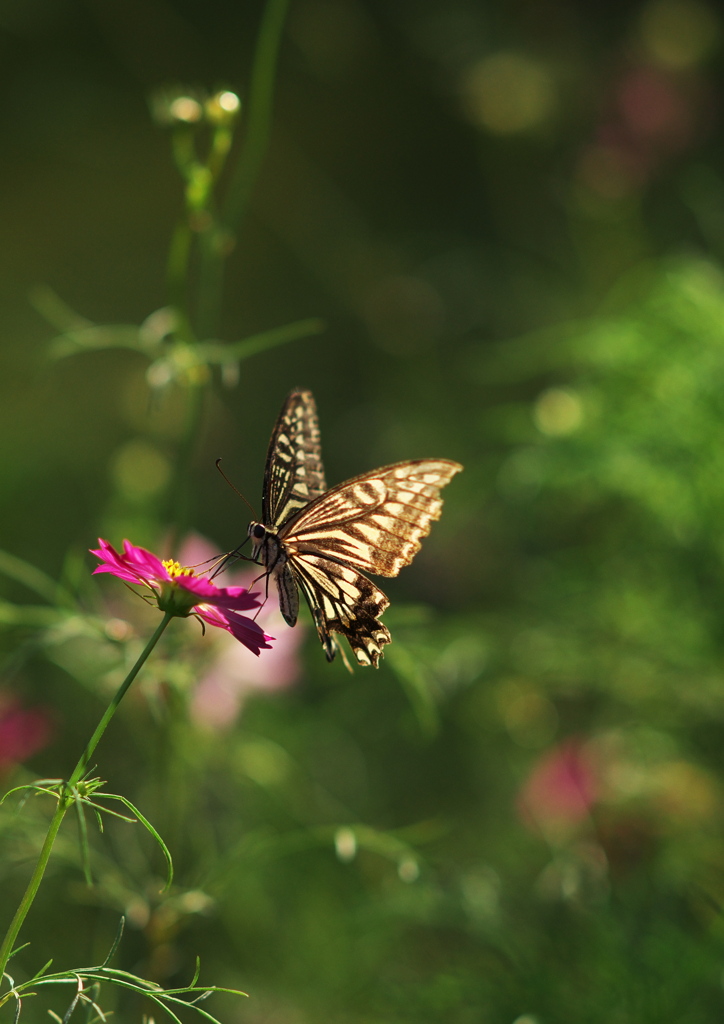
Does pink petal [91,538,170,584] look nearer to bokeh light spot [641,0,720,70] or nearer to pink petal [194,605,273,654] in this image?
pink petal [194,605,273,654]

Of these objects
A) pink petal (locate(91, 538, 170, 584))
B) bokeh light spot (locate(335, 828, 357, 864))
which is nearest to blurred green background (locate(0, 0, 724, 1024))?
bokeh light spot (locate(335, 828, 357, 864))

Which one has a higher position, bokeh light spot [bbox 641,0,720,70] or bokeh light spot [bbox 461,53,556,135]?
bokeh light spot [bbox 641,0,720,70]

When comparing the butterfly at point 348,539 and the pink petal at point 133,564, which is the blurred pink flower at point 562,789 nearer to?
the butterfly at point 348,539

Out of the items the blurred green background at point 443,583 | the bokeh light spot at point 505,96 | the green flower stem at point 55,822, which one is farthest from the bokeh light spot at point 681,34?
the green flower stem at point 55,822

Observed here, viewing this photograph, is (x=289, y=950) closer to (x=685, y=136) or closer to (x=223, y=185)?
(x=685, y=136)

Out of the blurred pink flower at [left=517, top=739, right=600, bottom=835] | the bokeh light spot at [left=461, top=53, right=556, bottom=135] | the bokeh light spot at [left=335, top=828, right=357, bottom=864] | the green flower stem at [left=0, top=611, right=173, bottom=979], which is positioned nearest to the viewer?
the green flower stem at [left=0, top=611, right=173, bottom=979]

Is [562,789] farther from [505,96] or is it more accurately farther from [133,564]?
[505,96]

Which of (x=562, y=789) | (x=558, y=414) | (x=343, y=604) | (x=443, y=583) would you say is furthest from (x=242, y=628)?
(x=443, y=583)

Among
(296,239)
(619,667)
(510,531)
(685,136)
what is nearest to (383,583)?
(510,531)
